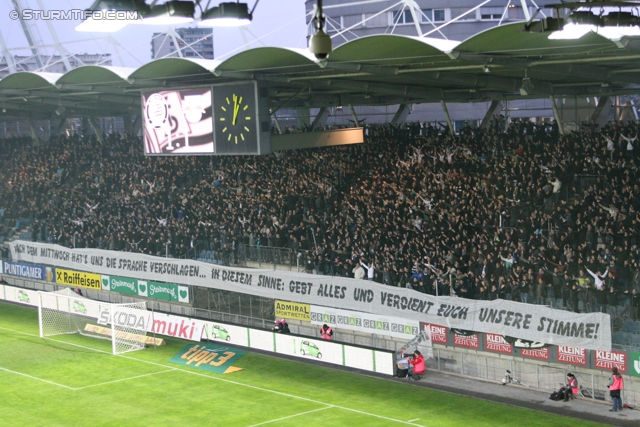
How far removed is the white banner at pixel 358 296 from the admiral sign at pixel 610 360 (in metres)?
0.33

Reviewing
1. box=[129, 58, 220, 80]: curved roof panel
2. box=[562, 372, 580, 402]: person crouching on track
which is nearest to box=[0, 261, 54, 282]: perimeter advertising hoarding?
box=[129, 58, 220, 80]: curved roof panel

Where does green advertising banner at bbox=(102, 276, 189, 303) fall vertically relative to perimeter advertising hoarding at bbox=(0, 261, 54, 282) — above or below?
below

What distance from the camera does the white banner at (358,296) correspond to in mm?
21289

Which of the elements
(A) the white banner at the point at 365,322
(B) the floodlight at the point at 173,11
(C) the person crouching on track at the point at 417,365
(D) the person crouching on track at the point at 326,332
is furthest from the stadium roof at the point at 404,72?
(B) the floodlight at the point at 173,11

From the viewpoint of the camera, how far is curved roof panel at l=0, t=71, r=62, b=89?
31.6m

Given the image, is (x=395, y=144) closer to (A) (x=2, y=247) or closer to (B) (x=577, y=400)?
(B) (x=577, y=400)

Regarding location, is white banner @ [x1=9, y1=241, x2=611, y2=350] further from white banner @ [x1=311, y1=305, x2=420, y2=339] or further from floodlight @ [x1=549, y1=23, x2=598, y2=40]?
floodlight @ [x1=549, y1=23, x2=598, y2=40]

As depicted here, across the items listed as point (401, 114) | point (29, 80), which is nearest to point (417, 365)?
point (401, 114)

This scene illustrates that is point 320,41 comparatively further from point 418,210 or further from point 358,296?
point 418,210

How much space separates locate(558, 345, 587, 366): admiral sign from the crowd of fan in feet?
3.41

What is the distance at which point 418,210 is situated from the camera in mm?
28719

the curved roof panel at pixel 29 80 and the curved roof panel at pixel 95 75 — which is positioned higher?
the curved roof panel at pixel 29 80

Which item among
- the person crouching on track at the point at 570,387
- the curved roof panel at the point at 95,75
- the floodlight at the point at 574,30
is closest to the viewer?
the floodlight at the point at 574,30

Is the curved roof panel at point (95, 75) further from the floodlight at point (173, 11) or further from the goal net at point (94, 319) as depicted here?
the floodlight at point (173, 11)
